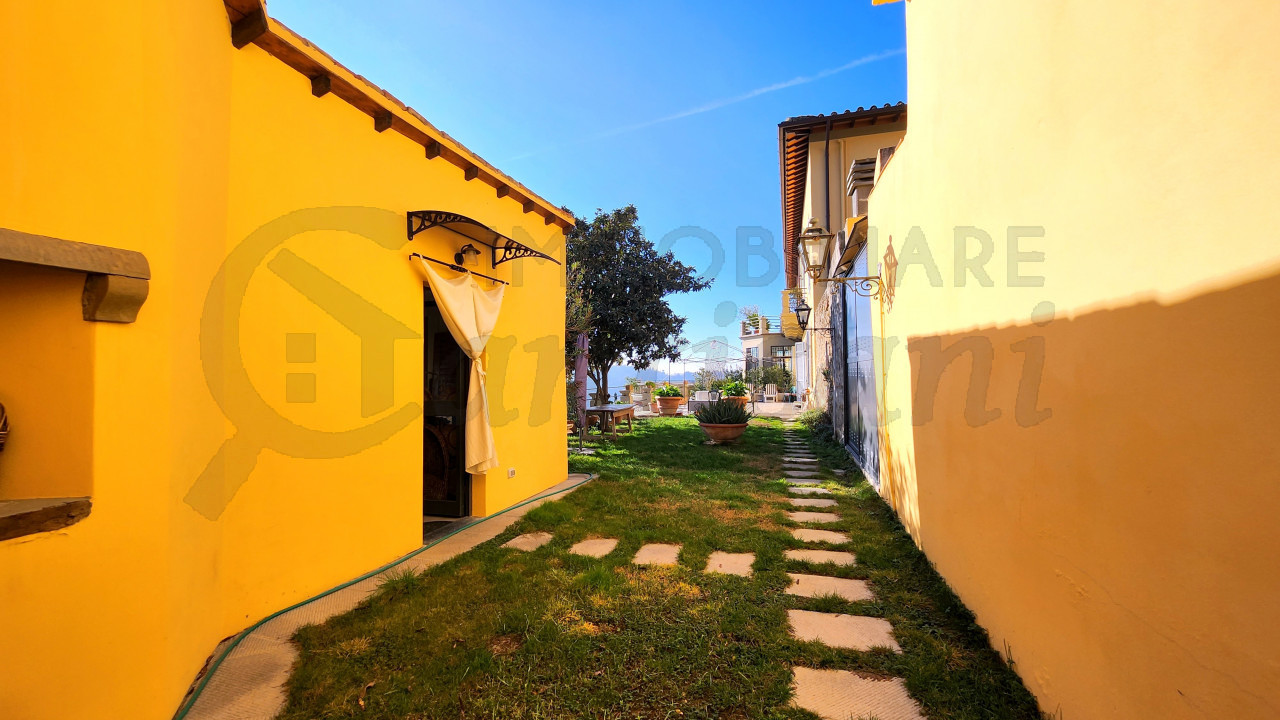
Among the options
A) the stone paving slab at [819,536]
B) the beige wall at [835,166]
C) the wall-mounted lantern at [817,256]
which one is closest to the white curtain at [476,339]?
the stone paving slab at [819,536]

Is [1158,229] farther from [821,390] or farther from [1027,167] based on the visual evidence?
A: [821,390]

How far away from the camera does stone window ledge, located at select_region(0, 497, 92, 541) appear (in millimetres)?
1438

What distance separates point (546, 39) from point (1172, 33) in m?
8.02

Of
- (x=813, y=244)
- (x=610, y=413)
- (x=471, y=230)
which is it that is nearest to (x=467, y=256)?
(x=471, y=230)

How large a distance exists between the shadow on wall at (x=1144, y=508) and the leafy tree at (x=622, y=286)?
915cm

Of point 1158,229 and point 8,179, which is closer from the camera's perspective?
point 1158,229

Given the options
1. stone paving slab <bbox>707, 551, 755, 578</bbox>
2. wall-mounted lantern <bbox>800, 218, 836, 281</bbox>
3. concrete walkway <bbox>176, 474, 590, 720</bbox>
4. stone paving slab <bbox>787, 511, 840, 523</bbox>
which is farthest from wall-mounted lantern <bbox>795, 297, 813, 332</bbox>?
concrete walkway <bbox>176, 474, 590, 720</bbox>

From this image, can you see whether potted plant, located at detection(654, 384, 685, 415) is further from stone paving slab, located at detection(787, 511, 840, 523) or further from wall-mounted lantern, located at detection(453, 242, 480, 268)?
wall-mounted lantern, located at detection(453, 242, 480, 268)

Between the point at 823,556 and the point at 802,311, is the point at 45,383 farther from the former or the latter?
the point at 802,311

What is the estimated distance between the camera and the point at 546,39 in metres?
7.43

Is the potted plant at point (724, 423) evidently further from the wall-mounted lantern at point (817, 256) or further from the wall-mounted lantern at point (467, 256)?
the wall-mounted lantern at point (467, 256)

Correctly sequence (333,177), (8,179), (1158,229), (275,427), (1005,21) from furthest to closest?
(333,177) < (275,427) < (1005,21) < (8,179) < (1158,229)

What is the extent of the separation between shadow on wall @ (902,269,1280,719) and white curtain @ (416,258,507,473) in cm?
375

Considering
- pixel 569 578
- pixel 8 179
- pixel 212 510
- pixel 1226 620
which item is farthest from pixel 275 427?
pixel 1226 620
